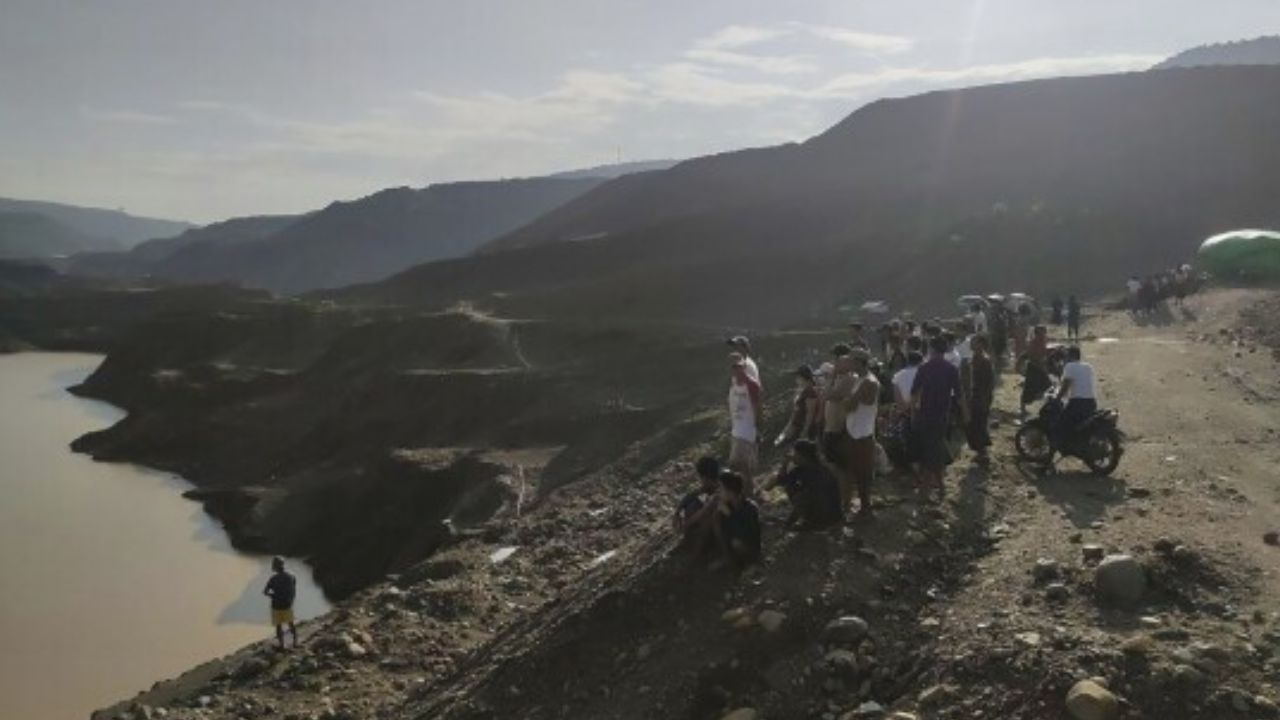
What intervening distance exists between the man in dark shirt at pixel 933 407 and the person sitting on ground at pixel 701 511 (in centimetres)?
256

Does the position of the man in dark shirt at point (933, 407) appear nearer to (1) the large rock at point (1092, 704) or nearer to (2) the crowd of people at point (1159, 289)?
(1) the large rock at point (1092, 704)

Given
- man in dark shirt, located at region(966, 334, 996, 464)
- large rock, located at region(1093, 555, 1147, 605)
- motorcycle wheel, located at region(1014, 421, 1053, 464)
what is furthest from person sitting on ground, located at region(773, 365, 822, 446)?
large rock, located at region(1093, 555, 1147, 605)

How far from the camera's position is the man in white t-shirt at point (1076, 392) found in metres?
11.7

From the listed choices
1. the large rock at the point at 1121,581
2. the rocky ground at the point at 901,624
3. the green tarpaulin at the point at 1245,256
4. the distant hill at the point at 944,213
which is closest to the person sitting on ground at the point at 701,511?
the rocky ground at the point at 901,624

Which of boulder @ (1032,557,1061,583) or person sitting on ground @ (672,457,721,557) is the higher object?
person sitting on ground @ (672,457,721,557)

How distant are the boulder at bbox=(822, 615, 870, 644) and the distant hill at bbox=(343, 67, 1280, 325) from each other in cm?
4114

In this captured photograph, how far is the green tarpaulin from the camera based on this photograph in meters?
34.0

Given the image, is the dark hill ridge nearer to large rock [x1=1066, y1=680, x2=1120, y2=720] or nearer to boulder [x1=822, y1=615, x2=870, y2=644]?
boulder [x1=822, y1=615, x2=870, y2=644]

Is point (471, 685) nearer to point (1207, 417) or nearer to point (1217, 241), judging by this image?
point (1207, 417)

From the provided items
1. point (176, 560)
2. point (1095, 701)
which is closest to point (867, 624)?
point (1095, 701)

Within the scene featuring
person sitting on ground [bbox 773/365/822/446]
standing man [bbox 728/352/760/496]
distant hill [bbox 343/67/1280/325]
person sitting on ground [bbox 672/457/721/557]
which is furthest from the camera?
distant hill [bbox 343/67/1280/325]

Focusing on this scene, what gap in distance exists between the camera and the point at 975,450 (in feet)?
39.8

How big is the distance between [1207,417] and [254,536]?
2422cm

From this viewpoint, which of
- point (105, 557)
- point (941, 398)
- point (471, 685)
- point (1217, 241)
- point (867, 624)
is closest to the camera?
point (867, 624)
